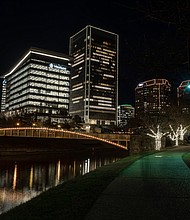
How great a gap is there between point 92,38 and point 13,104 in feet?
270

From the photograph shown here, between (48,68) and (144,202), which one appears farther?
(48,68)

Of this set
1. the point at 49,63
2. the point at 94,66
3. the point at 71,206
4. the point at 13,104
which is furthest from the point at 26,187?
the point at 94,66

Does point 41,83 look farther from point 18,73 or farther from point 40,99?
point 18,73

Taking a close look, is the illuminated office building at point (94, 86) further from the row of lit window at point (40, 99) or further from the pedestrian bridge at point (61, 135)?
the pedestrian bridge at point (61, 135)

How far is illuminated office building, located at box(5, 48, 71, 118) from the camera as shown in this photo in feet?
501

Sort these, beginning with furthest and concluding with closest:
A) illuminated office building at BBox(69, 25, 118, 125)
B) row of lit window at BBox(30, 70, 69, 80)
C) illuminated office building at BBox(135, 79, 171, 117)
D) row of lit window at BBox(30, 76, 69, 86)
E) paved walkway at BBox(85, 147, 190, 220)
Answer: illuminated office building at BBox(69, 25, 118, 125)
row of lit window at BBox(30, 70, 69, 80)
row of lit window at BBox(30, 76, 69, 86)
illuminated office building at BBox(135, 79, 171, 117)
paved walkway at BBox(85, 147, 190, 220)

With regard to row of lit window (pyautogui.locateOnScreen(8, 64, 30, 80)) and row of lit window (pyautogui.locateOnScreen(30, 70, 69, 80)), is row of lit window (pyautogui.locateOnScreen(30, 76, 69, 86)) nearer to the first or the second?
row of lit window (pyautogui.locateOnScreen(30, 70, 69, 80))

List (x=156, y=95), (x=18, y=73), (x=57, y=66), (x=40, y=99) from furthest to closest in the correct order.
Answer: (x=18, y=73) < (x=57, y=66) < (x=40, y=99) < (x=156, y=95)

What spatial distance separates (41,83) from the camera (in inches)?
6122

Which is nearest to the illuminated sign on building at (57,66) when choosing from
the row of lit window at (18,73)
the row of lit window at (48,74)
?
the row of lit window at (48,74)

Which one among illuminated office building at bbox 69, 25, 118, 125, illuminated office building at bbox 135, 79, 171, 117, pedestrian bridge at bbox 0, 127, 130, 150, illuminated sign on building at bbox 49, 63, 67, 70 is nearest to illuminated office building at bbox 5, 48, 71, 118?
illuminated sign on building at bbox 49, 63, 67, 70

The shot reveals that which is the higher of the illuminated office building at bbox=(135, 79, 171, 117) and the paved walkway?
the illuminated office building at bbox=(135, 79, 171, 117)

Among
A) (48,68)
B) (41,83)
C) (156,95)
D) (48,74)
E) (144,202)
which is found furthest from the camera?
(48,68)

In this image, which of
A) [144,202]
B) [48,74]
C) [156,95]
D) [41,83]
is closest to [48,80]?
[48,74]
